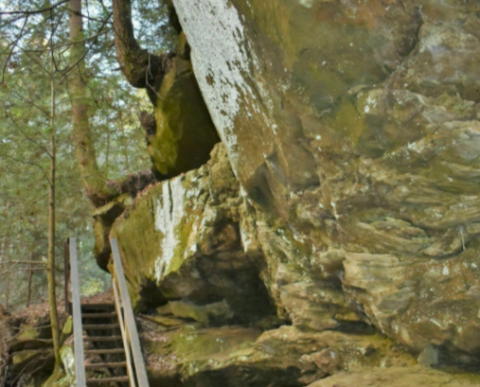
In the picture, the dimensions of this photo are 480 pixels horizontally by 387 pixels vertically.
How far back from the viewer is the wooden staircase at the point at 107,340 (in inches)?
221

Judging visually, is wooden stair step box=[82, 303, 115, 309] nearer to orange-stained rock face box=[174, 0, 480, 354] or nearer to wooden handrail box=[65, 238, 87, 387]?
wooden handrail box=[65, 238, 87, 387]

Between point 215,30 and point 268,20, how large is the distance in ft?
2.85

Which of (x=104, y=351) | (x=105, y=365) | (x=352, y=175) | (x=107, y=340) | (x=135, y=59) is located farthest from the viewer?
(x=135, y=59)

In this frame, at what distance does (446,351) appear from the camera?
4664 millimetres

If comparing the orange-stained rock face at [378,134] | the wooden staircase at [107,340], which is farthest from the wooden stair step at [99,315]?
the orange-stained rock face at [378,134]

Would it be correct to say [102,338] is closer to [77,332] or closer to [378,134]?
[77,332]

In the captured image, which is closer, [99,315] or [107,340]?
[107,340]

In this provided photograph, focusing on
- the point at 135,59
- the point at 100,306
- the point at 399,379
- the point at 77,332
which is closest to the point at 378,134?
the point at 399,379

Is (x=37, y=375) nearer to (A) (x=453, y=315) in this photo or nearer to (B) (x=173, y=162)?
(B) (x=173, y=162)

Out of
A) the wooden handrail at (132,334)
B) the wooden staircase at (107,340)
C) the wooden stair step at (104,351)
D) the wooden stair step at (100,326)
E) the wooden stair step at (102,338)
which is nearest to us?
the wooden handrail at (132,334)

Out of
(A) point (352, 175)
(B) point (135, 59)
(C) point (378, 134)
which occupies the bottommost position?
(A) point (352, 175)

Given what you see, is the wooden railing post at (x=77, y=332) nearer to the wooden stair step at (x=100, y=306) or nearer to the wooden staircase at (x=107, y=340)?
the wooden staircase at (x=107, y=340)

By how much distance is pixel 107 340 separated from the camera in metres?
7.45

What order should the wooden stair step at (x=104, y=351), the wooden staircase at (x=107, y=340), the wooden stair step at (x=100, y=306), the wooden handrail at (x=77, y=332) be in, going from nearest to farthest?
the wooden handrail at (x=77, y=332) → the wooden staircase at (x=107, y=340) → the wooden stair step at (x=104, y=351) → the wooden stair step at (x=100, y=306)
